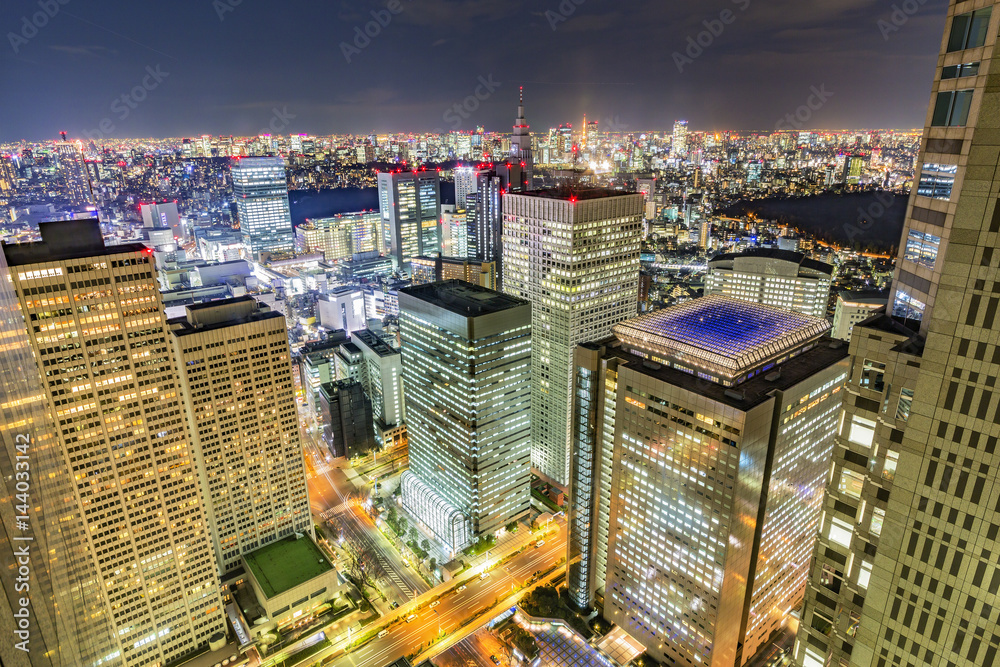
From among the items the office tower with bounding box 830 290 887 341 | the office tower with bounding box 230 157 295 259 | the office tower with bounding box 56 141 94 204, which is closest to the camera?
the office tower with bounding box 56 141 94 204

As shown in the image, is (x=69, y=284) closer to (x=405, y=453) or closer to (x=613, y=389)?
(x=613, y=389)

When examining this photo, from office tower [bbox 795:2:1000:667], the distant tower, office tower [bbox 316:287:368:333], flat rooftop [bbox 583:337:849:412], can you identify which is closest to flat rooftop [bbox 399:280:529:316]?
flat rooftop [bbox 583:337:849:412]

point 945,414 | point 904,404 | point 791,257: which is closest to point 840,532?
point 904,404

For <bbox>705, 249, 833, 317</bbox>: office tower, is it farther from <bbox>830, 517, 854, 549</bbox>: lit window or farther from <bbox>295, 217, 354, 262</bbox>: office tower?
<bbox>295, 217, 354, 262</bbox>: office tower

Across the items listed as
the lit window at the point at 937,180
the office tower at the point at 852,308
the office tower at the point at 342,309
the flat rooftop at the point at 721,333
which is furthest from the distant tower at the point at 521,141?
the lit window at the point at 937,180

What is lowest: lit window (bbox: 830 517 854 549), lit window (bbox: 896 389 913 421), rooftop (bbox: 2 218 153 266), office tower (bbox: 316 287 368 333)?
office tower (bbox: 316 287 368 333)

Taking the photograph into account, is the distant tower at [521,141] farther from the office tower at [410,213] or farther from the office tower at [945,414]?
the office tower at [945,414]
